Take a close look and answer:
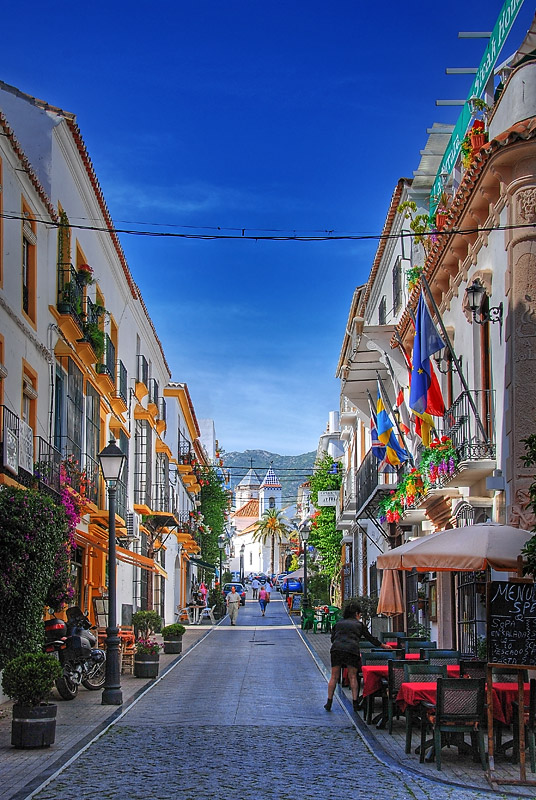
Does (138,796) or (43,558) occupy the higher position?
(43,558)

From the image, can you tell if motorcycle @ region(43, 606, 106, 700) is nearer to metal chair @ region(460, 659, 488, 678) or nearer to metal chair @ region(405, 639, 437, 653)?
metal chair @ region(405, 639, 437, 653)

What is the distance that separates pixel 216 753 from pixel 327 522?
3879cm

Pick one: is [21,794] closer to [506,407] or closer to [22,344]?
[506,407]

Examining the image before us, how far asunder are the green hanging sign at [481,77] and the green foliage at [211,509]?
4094 centimetres

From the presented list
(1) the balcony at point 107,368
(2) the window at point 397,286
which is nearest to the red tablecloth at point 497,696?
(1) the balcony at point 107,368

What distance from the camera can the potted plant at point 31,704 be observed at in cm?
1162

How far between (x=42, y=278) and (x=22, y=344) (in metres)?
2.00

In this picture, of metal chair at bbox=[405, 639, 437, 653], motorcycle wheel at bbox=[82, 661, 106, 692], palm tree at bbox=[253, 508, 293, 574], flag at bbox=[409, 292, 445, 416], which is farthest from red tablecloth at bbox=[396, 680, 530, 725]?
palm tree at bbox=[253, 508, 293, 574]

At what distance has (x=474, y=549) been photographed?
1260cm

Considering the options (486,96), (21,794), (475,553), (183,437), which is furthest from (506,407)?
(183,437)

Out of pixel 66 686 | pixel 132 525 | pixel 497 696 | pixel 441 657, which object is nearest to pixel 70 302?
pixel 66 686

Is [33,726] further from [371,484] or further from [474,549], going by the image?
[371,484]

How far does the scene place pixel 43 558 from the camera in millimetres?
14445

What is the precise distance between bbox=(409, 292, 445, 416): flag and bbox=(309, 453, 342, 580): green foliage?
31437 mm
